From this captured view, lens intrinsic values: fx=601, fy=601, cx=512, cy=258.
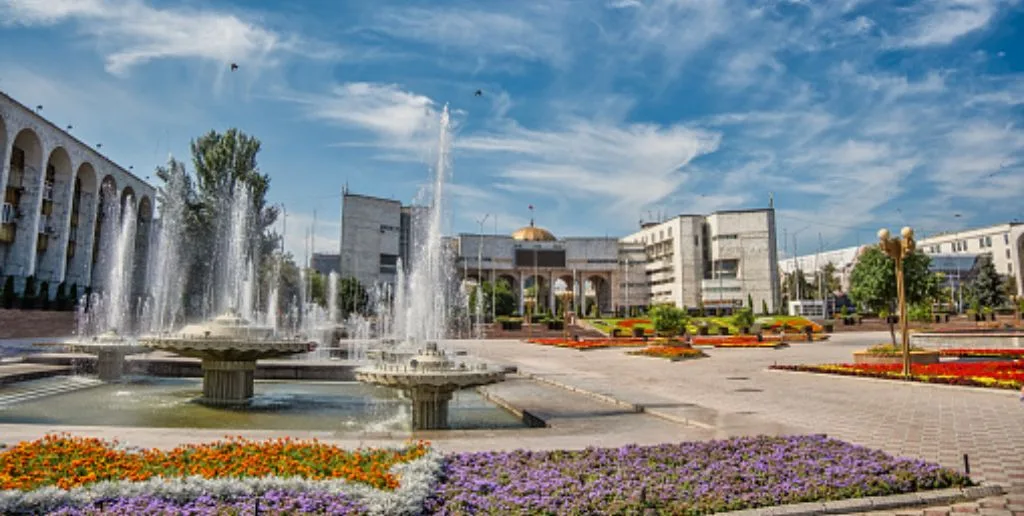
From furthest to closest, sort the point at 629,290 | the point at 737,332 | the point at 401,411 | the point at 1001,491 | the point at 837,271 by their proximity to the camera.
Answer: the point at 837,271
the point at 629,290
the point at 737,332
the point at 401,411
the point at 1001,491

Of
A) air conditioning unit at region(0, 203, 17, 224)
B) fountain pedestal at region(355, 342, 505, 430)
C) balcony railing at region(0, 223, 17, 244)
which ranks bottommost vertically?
fountain pedestal at region(355, 342, 505, 430)

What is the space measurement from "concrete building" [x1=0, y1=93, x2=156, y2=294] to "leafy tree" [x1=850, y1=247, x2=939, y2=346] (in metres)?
37.8

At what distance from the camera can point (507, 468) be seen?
16.4 ft

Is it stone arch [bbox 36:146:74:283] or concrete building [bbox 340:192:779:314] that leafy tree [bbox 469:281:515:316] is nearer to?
concrete building [bbox 340:192:779:314]

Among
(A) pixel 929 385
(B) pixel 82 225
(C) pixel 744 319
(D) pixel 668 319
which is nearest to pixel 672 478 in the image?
(A) pixel 929 385

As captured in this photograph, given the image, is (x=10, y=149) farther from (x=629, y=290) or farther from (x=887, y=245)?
(x=629, y=290)

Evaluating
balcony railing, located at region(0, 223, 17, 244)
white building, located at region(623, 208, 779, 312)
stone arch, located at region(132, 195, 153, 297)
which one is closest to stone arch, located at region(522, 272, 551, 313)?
white building, located at region(623, 208, 779, 312)

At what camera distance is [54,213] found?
119 ft

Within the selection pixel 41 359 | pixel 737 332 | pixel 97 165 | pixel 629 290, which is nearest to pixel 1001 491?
pixel 41 359

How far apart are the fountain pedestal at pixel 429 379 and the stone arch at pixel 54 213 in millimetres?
37684

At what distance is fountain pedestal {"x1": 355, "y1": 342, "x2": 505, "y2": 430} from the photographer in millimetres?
7340

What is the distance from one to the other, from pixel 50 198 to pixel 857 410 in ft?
142

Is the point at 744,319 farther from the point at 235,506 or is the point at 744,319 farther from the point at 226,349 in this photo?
the point at 235,506

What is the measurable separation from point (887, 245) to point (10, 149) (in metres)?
38.2
